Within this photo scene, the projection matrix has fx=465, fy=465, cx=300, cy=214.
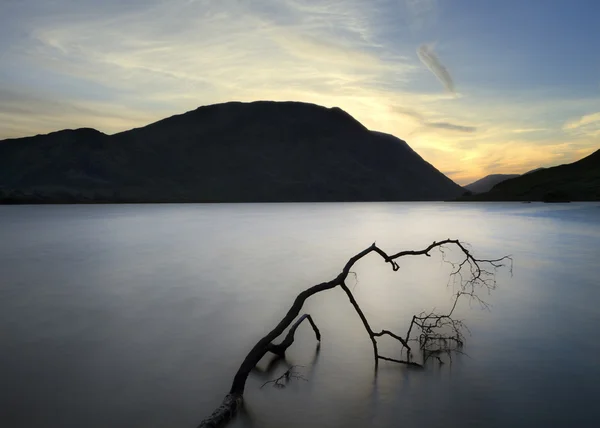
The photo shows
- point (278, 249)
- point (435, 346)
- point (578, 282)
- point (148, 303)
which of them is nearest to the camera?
point (435, 346)

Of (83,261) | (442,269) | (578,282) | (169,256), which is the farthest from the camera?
(169,256)

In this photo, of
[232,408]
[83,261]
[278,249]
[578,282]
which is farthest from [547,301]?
[83,261]

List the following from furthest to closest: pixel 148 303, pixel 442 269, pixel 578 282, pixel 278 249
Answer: pixel 278 249
pixel 442 269
pixel 578 282
pixel 148 303

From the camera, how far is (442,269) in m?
30.1

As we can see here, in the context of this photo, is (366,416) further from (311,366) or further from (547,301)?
(547,301)

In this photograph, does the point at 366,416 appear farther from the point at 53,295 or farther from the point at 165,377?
the point at 53,295

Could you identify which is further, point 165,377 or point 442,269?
point 442,269

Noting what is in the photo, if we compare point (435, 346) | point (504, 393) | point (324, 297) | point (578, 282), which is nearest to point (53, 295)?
point (324, 297)

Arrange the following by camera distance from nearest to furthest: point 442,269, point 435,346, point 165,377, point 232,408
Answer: point 232,408, point 165,377, point 435,346, point 442,269

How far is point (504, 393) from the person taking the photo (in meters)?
9.68

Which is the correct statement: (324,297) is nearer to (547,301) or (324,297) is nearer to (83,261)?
(547,301)

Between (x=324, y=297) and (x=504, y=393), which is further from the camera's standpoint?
(x=324, y=297)

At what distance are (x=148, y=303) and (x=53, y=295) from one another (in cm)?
541

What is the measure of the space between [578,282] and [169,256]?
2961 cm
